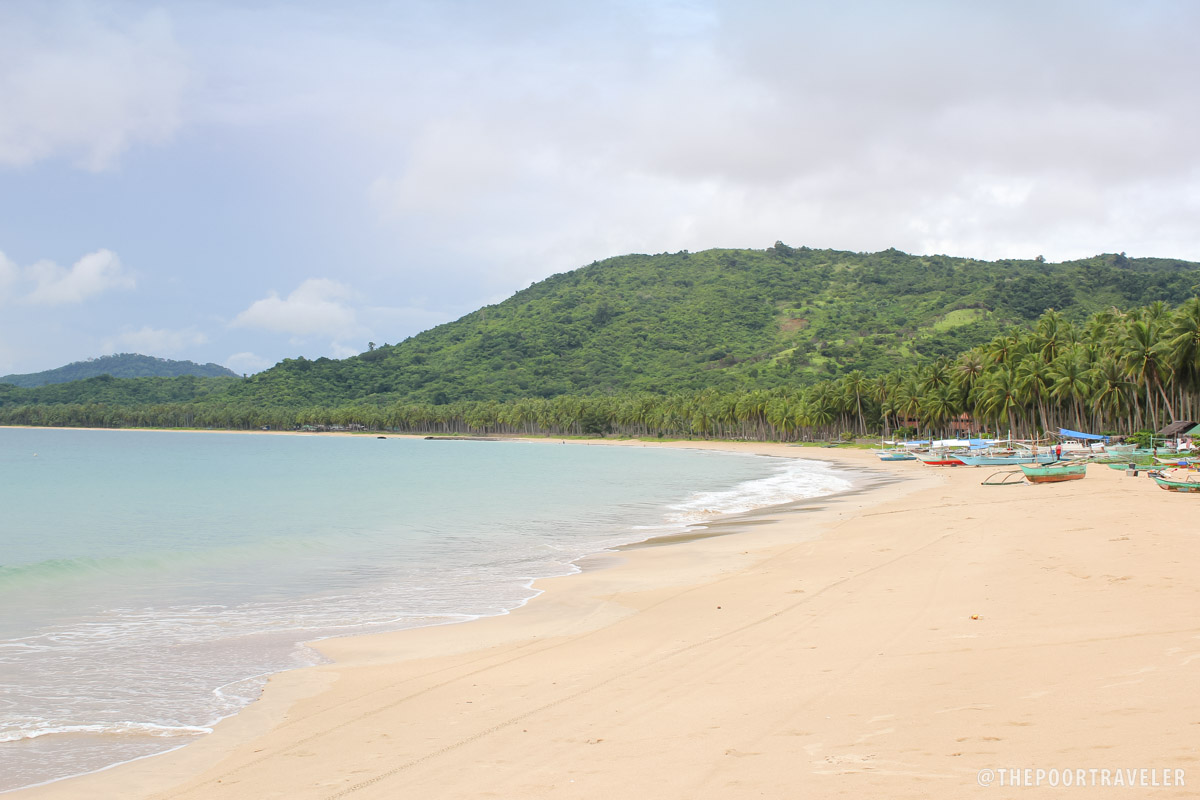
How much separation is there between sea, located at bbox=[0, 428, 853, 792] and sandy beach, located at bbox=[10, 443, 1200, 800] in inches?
44.9

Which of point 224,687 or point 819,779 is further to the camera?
point 224,687

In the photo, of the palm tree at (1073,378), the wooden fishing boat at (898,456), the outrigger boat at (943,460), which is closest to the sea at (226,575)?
the outrigger boat at (943,460)

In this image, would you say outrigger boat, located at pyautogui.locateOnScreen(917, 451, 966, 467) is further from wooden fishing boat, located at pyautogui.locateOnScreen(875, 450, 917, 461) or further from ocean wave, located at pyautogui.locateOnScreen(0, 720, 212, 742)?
ocean wave, located at pyautogui.locateOnScreen(0, 720, 212, 742)

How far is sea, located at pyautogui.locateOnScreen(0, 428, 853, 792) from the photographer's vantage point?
8750mm

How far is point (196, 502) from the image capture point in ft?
126

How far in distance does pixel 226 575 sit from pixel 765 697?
1523 centimetres

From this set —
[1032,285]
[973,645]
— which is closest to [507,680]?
[973,645]

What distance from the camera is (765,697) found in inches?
287

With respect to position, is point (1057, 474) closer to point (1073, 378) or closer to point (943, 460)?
point (943, 460)

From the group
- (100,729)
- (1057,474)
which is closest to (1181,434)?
(1057,474)

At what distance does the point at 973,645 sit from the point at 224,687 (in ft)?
28.5

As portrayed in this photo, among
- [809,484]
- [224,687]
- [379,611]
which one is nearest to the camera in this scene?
[224,687]

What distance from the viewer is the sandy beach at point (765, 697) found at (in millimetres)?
5422

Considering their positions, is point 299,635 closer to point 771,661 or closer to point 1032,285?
point 771,661
